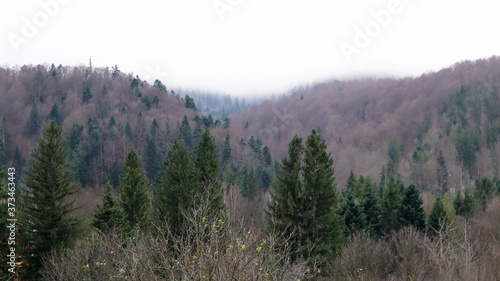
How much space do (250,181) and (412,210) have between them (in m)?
23.3

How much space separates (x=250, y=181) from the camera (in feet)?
156

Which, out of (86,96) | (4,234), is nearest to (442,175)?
(4,234)

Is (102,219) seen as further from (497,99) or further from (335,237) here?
(497,99)

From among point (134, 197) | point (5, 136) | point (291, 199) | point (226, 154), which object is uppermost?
point (5, 136)

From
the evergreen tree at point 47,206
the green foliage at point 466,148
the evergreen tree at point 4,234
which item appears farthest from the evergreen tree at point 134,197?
the green foliage at point 466,148

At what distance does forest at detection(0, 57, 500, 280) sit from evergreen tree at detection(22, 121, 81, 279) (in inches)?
2.4

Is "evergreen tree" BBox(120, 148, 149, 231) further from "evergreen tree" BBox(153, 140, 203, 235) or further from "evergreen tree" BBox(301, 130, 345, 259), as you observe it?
"evergreen tree" BBox(301, 130, 345, 259)

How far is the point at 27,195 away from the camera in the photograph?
15.5m

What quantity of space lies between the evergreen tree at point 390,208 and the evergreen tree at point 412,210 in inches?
19.7

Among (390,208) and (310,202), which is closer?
(310,202)

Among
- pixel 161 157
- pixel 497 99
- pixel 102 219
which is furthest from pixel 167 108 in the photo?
pixel 497 99

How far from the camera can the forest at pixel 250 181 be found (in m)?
11.2

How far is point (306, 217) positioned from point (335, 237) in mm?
2264

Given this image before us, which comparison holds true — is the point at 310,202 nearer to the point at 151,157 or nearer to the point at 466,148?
the point at 151,157
